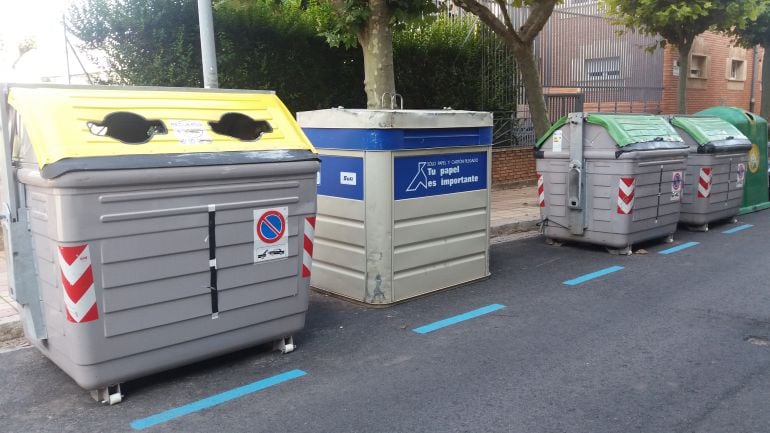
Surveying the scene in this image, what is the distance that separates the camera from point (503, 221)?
9820mm

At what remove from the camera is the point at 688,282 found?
6.71 meters

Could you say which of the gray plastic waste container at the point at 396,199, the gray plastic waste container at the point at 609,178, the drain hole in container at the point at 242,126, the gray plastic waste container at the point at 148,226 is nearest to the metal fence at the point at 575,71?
the gray plastic waste container at the point at 609,178

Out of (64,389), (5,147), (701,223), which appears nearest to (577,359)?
(64,389)

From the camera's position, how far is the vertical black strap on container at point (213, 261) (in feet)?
13.3

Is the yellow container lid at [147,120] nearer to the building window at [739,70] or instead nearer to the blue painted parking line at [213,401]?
the blue painted parking line at [213,401]

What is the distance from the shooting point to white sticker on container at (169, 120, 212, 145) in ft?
13.2

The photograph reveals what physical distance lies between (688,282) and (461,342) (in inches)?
123

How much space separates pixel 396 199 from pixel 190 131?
7.03 feet

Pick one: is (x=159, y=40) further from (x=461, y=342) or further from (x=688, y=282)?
→ (x=688, y=282)

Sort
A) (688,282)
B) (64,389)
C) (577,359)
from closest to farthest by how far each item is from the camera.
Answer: (64,389)
(577,359)
(688,282)

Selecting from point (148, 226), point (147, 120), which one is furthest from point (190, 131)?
point (148, 226)

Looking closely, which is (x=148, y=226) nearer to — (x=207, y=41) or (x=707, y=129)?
(x=207, y=41)

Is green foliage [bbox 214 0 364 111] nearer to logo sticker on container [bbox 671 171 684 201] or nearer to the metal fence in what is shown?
the metal fence

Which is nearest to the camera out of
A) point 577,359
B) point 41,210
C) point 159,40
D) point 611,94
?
point 41,210
